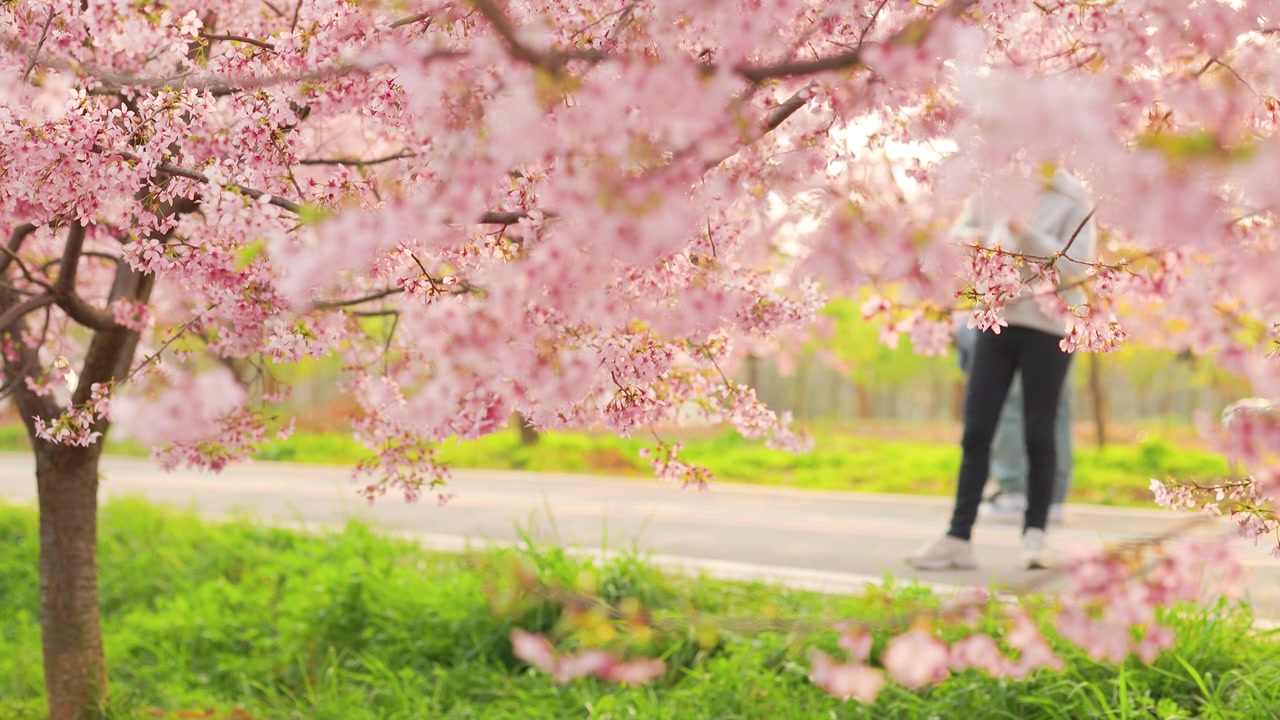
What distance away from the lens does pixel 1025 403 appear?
16.3ft

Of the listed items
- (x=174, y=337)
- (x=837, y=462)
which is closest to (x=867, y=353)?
(x=837, y=462)

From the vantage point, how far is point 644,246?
1.43 metres

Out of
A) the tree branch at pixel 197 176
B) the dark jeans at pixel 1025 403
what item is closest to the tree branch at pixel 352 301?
the tree branch at pixel 197 176

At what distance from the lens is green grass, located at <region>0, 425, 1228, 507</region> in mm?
9367

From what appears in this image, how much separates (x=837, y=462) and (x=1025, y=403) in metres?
6.00

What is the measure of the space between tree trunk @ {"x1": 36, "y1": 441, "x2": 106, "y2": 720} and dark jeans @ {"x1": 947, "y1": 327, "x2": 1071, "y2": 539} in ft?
11.6

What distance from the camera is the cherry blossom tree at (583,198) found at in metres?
1.53

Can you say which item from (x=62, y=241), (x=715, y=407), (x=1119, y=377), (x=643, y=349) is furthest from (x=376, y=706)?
(x=1119, y=377)

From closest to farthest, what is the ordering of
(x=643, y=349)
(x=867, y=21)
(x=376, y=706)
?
(x=867, y=21), (x=643, y=349), (x=376, y=706)

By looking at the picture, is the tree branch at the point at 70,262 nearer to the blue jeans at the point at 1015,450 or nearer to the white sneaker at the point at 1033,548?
the white sneaker at the point at 1033,548

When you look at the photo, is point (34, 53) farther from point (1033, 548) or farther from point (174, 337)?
point (1033, 548)

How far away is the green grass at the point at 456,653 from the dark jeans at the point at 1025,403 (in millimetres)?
1048

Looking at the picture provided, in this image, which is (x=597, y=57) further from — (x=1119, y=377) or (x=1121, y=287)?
(x=1119, y=377)

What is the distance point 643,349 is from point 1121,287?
1307 millimetres
